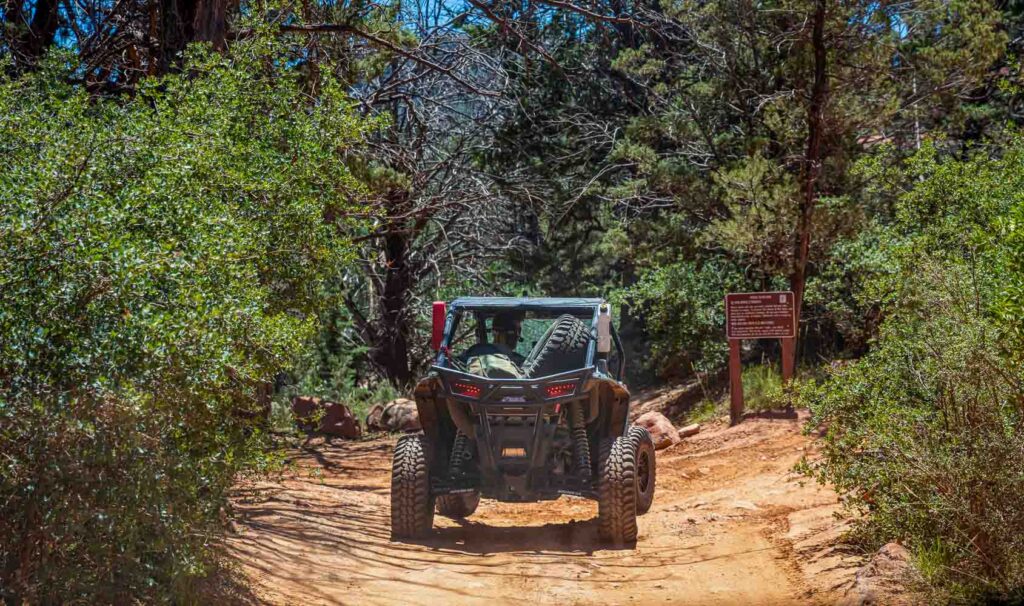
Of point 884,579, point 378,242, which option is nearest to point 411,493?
point 884,579

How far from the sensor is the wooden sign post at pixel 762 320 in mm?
15727

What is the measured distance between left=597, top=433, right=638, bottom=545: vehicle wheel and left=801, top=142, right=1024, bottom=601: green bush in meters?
1.61

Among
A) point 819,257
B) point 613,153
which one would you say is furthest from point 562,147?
point 819,257

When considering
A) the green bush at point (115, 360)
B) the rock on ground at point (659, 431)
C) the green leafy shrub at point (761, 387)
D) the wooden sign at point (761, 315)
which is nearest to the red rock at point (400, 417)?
the rock on ground at point (659, 431)

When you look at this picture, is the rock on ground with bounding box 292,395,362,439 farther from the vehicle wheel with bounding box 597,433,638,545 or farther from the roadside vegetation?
the vehicle wheel with bounding box 597,433,638,545

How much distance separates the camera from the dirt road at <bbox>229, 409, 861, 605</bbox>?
7.00 m

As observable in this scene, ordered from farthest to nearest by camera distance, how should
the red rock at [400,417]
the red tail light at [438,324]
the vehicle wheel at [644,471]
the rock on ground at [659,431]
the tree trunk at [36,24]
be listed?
the red rock at [400,417] → the rock on ground at [659,431] → the tree trunk at [36,24] → the vehicle wheel at [644,471] → the red tail light at [438,324]

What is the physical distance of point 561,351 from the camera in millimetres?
9117

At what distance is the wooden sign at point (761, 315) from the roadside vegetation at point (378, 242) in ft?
3.99

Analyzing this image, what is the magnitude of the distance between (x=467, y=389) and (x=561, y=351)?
39.3 inches

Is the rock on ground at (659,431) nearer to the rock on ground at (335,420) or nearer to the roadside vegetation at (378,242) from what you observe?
the roadside vegetation at (378,242)

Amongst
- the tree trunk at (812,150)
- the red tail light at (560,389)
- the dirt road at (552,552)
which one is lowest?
the dirt road at (552,552)

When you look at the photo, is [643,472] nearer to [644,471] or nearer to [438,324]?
[644,471]

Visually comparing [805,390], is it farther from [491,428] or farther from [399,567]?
[399,567]
